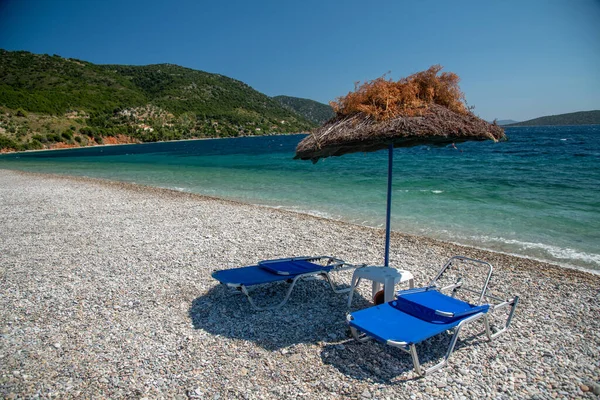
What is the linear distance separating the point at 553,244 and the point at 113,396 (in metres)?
8.21

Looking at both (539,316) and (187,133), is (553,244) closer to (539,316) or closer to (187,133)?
(539,316)

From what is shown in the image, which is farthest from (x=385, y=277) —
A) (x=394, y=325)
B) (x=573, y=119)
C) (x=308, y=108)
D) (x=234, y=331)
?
(x=308, y=108)

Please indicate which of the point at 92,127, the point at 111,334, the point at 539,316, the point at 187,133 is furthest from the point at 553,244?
the point at 187,133

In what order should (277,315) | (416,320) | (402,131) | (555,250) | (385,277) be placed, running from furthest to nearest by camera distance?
(555,250) < (277,315) < (385,277) < (402,131) < (416,320)

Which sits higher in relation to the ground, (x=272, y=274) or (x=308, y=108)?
(x=308, y=108)

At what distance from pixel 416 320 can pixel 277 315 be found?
5.31 ft

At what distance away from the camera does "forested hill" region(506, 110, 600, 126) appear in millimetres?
A: 119006

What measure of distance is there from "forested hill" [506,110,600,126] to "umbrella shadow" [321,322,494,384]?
146 meters

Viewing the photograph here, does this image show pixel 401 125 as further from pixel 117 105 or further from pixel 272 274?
pixel 117 105

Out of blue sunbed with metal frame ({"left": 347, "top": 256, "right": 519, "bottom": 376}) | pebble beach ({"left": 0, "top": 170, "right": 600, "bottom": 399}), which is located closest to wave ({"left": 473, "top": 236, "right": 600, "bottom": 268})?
pebble beach ({"left": 0, "top": 170, "right": 600, "bottom": 399})

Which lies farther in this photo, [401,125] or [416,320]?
→ [401,125]

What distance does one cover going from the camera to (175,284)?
5.25 meters

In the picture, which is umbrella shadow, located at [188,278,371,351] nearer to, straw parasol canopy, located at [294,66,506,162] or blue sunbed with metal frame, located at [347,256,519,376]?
blue sunbed with metal frame, located at [347,256,519,376]

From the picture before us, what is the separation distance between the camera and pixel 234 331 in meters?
3.96
